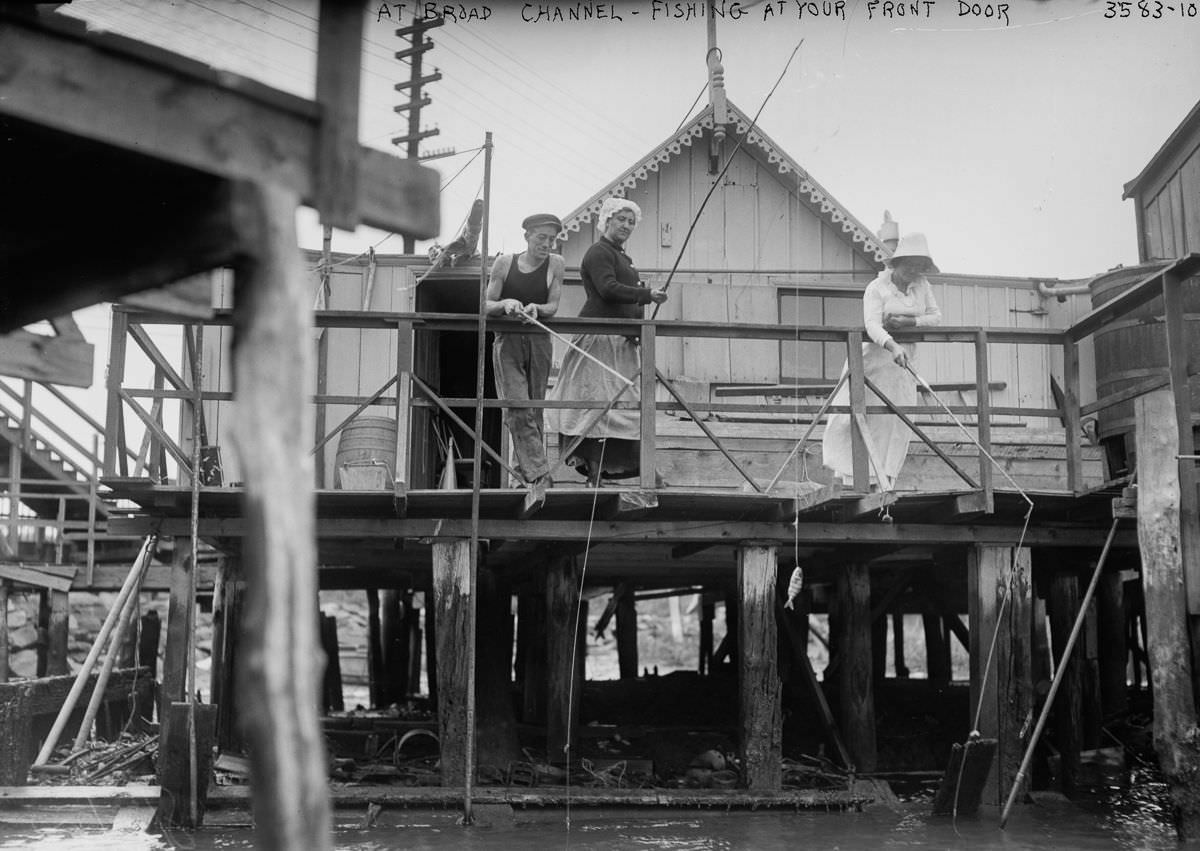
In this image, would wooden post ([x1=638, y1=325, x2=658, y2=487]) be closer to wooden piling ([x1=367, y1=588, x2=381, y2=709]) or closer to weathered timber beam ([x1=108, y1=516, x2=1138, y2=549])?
weathered timber beam ([x1=108, y1=516, x2=1138, y2=549])

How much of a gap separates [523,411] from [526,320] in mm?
704

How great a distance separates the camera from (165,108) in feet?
10.4

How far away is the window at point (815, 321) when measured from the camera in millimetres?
12805

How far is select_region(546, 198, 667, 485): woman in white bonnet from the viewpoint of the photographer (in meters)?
9.34

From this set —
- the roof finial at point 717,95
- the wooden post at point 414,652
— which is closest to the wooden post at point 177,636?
the roof finial at point 717,95

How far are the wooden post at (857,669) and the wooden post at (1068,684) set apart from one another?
152 centimetres

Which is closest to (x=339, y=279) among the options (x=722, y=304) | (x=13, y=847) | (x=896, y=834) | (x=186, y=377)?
(x=186, y=377)

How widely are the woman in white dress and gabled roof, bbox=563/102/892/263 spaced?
304 centimetres

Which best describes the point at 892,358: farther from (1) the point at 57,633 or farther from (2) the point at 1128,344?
(1) the point at 57,633

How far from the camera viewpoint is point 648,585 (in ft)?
51.8

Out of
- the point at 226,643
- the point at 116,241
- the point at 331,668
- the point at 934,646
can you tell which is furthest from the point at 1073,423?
the point at 331,668

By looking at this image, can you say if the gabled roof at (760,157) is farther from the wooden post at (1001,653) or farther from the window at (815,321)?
the wooden post at (1001,653)

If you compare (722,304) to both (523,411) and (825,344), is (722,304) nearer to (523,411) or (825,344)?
(825,344)

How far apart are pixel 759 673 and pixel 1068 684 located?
9.57ft
